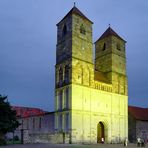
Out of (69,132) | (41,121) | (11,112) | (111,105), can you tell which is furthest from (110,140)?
(11,112)

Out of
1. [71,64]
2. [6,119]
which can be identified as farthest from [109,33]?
[6,119]

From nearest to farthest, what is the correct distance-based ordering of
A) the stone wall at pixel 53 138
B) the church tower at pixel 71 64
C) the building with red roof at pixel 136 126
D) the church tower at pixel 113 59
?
the stone wall at pixel 53 138 → the church tower at pixel 71 64 → the church tower at pixel 113 59 → the building with red roof at pixel 136 126

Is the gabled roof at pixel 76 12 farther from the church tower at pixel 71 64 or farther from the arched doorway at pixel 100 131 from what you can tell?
the arched doorway at pixel 100 131

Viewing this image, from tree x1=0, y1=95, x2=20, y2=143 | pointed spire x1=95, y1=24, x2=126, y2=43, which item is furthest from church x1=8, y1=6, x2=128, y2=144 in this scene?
tree x1=0, y1=95, x2=20, y2=143

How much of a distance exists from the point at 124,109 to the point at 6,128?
965 inches

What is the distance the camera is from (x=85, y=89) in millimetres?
52625

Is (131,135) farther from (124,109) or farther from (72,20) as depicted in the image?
(72,20)

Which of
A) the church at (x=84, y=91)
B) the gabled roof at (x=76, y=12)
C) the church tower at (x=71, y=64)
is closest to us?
the church at (x=84, y=91)

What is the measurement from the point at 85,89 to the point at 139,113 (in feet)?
59.9

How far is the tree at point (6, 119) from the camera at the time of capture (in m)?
42.7

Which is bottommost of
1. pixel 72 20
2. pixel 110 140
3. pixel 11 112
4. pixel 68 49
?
pixel 110 140

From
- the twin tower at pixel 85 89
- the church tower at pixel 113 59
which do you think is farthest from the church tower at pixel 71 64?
the church tower at pixel 113 59

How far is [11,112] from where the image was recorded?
146 ft

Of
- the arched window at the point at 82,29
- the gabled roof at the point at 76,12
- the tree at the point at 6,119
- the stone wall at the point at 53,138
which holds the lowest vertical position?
the stone wall at the point at 53,138
